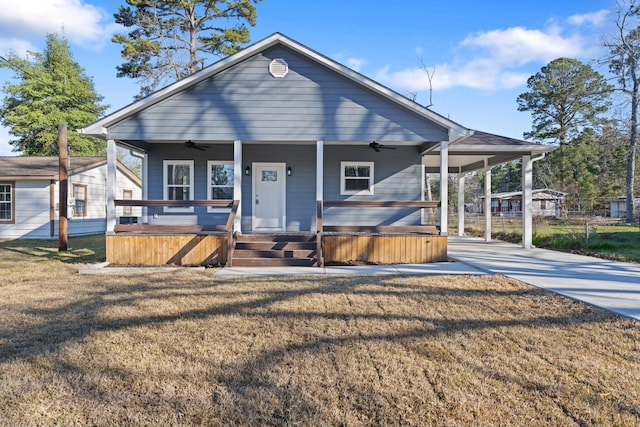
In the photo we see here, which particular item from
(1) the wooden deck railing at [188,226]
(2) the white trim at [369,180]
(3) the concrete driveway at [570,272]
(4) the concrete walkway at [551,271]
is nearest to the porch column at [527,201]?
(3) the concrete driveway at [570,272]

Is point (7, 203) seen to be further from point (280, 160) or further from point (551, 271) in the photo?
point (551, 271)

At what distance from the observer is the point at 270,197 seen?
1069cm

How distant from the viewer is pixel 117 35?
19.1m

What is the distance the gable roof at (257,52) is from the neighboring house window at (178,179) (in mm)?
2015

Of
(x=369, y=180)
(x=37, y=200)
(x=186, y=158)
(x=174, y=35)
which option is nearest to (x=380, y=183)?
(x=369, y=180)

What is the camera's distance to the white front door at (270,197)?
34.9 ft

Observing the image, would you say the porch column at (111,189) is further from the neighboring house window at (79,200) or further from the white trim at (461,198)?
the white trim at (461,198)

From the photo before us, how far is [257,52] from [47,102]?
26.1 m

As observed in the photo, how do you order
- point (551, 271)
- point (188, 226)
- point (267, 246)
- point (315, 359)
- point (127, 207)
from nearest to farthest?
point (315, 359) → point (551, 271) → point (188, 226) → point (267, 246) → point (127, 207)

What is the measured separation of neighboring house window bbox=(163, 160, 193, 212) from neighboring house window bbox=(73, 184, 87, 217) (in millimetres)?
7316

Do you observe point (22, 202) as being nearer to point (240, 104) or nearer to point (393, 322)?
point (240, 104)

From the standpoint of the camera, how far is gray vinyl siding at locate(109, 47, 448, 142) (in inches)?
348

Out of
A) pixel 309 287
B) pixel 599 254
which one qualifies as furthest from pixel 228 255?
pixel 599 254

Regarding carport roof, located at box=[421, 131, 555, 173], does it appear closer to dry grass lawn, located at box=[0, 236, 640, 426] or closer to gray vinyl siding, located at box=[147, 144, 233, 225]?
gray vinyl siding, located at box=[147, 144, 233, 225]
